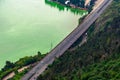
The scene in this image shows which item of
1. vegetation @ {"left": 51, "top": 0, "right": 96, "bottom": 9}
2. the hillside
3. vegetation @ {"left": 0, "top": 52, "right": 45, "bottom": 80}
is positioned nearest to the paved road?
the hillside

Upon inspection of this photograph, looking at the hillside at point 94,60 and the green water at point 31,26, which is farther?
the green water at point 31,26

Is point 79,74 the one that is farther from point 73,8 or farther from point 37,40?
point 73,8

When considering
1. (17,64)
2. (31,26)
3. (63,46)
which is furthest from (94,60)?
(31,26)

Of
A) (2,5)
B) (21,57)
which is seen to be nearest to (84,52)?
(21,57)

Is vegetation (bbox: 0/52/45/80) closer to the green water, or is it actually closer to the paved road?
the paved road

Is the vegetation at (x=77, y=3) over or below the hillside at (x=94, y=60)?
over

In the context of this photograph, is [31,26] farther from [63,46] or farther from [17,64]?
[17,64]

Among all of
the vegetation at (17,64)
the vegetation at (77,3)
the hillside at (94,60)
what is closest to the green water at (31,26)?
the vegetation at (77,3)

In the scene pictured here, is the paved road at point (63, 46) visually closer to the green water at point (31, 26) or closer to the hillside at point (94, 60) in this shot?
the hillside at point (94, 60)
